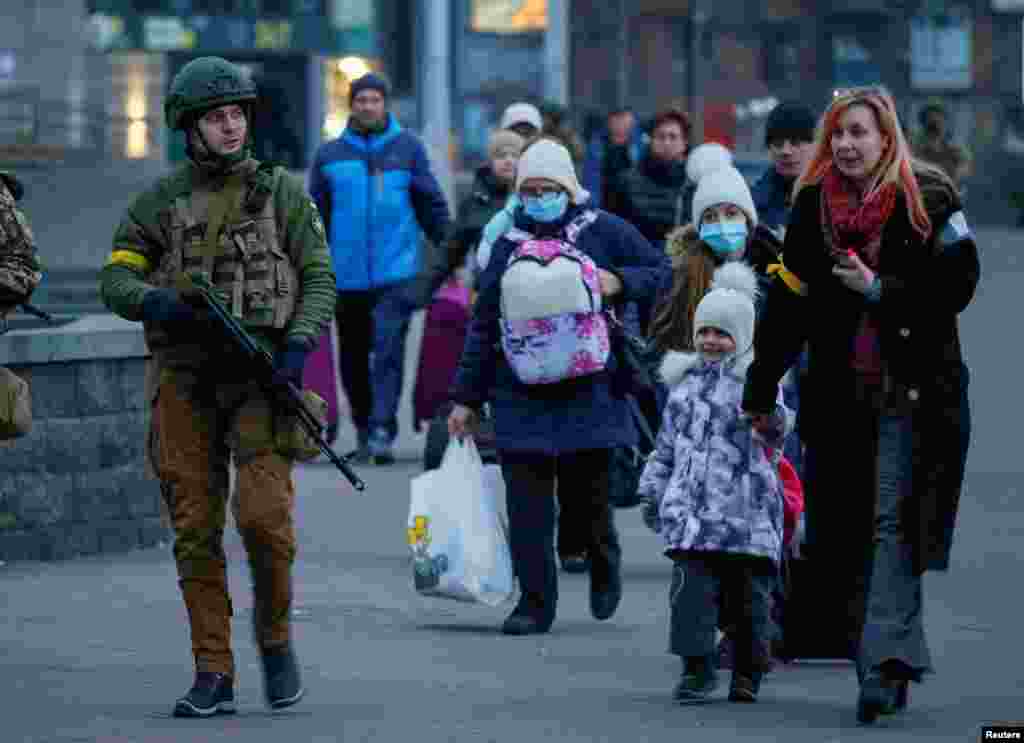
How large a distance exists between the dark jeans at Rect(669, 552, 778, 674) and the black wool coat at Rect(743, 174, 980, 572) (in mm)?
612

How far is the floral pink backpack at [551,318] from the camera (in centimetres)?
917

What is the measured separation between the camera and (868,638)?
7.49 meters

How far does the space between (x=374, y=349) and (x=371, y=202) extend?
2.47 feet

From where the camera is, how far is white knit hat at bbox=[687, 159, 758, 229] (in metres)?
9.48

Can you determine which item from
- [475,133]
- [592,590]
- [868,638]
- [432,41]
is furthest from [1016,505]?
[475,133]

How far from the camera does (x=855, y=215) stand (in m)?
7.55

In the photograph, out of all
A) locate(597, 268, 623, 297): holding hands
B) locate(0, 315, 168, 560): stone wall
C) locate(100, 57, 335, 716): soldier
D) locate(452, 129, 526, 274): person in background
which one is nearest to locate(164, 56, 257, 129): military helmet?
locate(100, 57, 335, 716): soldier

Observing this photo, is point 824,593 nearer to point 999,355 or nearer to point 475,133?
point 999,355

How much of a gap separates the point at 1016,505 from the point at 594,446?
164 inches

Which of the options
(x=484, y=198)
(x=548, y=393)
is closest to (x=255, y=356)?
(x=548, y=393)

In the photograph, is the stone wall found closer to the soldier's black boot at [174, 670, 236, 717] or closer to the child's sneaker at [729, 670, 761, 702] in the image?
the soldier's black boot at [174, 670, 236, 717]

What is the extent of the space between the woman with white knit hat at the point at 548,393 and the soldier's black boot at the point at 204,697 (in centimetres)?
197

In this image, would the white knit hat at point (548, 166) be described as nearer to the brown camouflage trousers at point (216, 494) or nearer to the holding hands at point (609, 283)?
the holding hands at point (609, 283)

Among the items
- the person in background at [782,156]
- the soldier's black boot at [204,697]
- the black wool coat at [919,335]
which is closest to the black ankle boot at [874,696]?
the black wool coat at [919,335]
